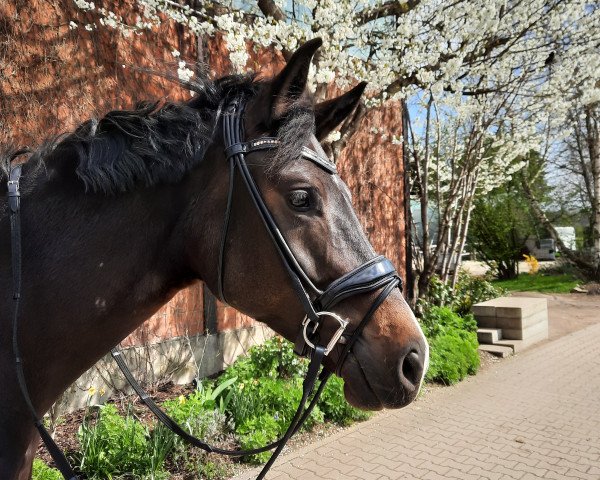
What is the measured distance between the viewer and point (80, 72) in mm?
5074

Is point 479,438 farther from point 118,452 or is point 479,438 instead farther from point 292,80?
point 292,80

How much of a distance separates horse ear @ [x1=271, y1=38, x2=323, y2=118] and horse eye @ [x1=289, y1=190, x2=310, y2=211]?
0.28m

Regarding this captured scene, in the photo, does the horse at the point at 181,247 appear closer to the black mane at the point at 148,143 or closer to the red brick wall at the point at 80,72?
the black mane at the point at 148,143

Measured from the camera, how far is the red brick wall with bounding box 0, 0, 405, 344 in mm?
4641

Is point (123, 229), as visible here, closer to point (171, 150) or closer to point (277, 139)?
point (171, 150)

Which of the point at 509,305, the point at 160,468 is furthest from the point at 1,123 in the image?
the point at 509,305

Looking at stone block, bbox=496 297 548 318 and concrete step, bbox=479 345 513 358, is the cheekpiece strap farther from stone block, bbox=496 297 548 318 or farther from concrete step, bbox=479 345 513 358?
stone block, bbox=496 297 548 318

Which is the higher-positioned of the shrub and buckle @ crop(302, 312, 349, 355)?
buckle @ crop(302, 312, 349, 355)

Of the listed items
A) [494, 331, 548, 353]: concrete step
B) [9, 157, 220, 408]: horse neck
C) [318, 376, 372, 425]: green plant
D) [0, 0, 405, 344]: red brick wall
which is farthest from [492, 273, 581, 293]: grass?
[9, 157, 220, 408]: horse neck

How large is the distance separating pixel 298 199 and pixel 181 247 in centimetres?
42

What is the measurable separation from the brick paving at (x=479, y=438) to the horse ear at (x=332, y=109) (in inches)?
130

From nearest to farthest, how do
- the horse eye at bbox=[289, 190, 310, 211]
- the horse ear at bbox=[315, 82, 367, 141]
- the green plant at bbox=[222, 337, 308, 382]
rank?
the horse eye at bbox=[289, 190, 310, 211], the horse ear at bbox=[315, 82, 367, 141], the green plant at bbox=[222, 337, 308, 382]

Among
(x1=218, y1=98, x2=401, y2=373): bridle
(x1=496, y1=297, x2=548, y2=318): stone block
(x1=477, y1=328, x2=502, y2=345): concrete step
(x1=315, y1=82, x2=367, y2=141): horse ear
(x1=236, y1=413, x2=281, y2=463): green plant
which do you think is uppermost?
(x1=315, y1=82, x2=367, y2=141): horse ear

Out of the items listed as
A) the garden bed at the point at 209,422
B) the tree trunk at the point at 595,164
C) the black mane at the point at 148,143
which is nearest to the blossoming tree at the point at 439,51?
the black mane at the point at 148,143
